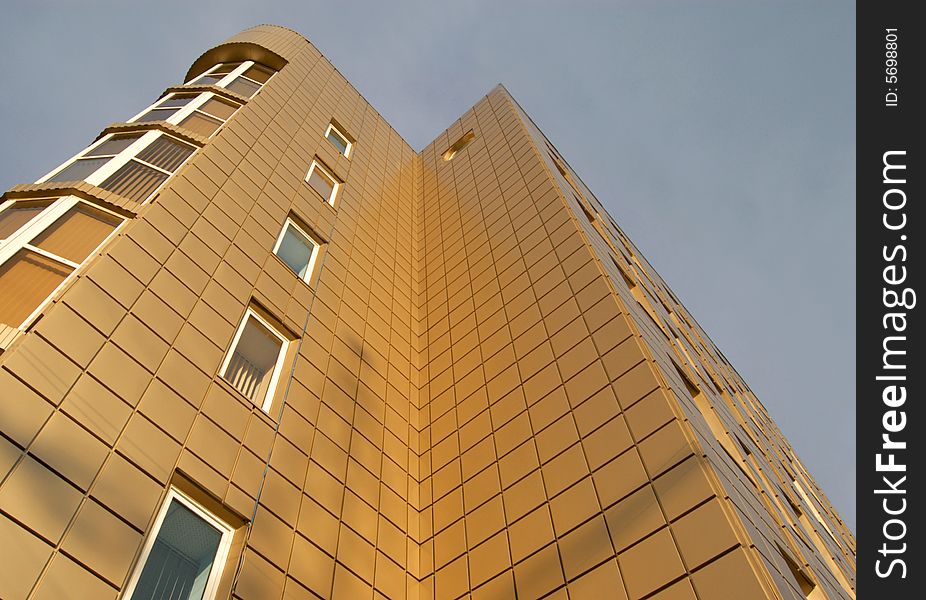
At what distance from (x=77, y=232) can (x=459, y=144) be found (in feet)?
49.8

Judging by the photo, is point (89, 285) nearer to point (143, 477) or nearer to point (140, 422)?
point (140, 422)

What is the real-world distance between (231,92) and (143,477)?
11877 mm

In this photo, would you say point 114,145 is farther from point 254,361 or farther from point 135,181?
point 254,361

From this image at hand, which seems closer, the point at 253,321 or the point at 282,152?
the point at 253,321

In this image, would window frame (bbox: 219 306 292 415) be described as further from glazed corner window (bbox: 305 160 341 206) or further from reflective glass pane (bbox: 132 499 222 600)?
glazed corner window (bbox: 305 160 341 206)

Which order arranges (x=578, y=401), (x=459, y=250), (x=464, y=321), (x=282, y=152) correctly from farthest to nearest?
(x=459, y=250) < (x=282, y=152) < (x=464, y=321) < (x=578, y=401)

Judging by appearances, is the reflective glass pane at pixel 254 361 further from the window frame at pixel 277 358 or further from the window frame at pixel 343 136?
the window frame at pixel 343 136

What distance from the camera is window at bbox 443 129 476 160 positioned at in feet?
70.8

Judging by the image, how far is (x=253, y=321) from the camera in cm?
905

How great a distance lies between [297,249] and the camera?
11.5 m

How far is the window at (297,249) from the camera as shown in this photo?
35.9 ft

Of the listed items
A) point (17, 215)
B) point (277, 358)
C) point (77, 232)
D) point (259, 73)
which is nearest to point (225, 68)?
point (259, 73)

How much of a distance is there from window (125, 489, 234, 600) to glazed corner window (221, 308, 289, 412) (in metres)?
1.83
